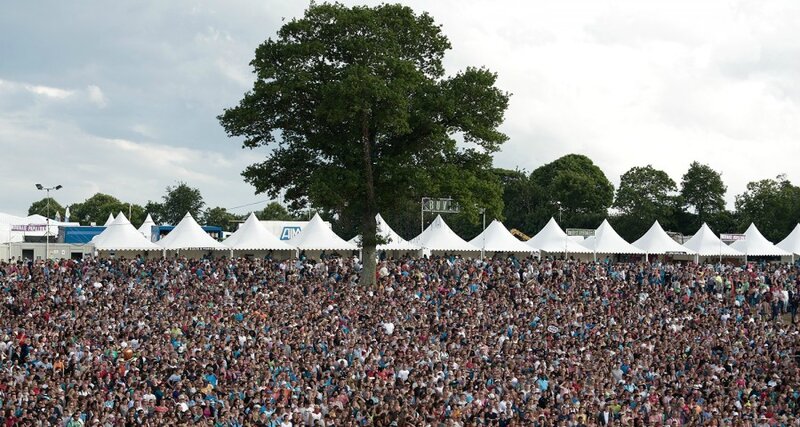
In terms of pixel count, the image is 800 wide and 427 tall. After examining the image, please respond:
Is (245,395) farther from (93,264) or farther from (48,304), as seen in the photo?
(93,264)

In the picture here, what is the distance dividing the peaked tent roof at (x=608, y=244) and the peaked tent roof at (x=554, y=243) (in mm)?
662

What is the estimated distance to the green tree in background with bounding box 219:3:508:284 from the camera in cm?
3550

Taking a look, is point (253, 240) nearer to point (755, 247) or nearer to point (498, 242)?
point (498, 242)

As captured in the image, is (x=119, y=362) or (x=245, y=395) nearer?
(x=245, y=395)

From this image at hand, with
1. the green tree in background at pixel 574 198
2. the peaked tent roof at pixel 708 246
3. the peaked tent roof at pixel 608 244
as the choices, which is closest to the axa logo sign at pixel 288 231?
the peaked tent roof at pixel 608 244

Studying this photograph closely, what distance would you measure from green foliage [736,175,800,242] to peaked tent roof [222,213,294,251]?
4437 centimetres

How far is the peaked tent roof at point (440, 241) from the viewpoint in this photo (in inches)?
1804

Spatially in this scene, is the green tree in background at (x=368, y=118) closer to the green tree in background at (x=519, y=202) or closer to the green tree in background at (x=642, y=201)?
the green tree in background at (x=642, y=201)

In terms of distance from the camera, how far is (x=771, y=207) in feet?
232

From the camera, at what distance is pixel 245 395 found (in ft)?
63.0

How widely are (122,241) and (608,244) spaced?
25.7 m

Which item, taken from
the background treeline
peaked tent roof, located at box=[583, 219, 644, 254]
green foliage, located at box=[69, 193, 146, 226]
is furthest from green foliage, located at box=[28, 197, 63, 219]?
peaked tent roof, located at box=[583, 219, 644, 254]

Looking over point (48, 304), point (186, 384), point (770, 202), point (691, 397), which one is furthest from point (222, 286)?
point (770, 202)

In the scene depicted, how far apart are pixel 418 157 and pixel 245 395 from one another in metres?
19.7
